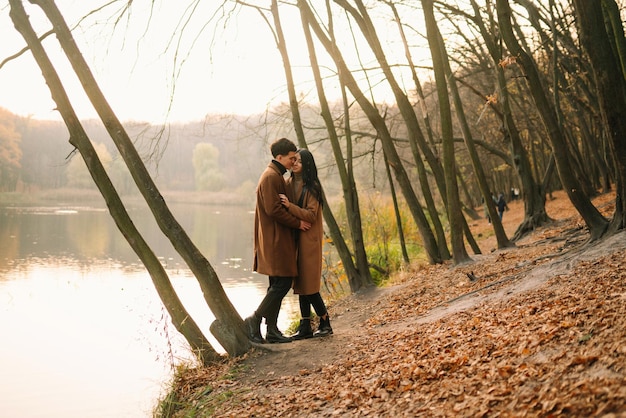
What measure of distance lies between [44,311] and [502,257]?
37.7ft

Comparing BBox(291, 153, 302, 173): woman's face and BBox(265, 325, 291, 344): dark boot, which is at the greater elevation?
BBox(291, 153, 302, 173): woman's face

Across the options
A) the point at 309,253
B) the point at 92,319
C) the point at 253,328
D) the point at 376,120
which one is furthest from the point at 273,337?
the point at 92,319

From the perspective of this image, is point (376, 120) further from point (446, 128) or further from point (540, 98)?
point (540, 98)

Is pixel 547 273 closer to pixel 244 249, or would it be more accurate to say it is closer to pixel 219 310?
pixel 219 310

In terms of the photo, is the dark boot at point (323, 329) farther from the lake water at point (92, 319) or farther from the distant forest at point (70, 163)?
the distant forest at point (70, 163)

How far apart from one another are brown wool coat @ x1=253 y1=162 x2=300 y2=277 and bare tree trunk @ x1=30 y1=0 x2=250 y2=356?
0.62 metres

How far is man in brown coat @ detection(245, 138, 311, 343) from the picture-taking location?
6430 mm

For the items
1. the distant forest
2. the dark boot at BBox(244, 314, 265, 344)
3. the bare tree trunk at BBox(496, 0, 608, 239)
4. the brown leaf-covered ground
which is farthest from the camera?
the distant forest

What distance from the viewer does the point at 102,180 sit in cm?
677

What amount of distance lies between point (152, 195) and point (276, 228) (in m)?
1.37

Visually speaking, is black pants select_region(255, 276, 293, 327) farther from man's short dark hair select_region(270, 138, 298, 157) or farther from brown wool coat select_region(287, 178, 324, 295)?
man's short dark hair select_region(270, 138, 298, 157)

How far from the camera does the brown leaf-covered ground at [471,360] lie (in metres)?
3.65

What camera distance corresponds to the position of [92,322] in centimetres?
1502

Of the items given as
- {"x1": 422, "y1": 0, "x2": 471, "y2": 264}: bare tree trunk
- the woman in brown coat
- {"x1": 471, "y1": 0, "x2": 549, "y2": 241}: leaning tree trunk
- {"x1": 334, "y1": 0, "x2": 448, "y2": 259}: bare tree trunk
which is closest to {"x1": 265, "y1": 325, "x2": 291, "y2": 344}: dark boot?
the woman in brown coat
